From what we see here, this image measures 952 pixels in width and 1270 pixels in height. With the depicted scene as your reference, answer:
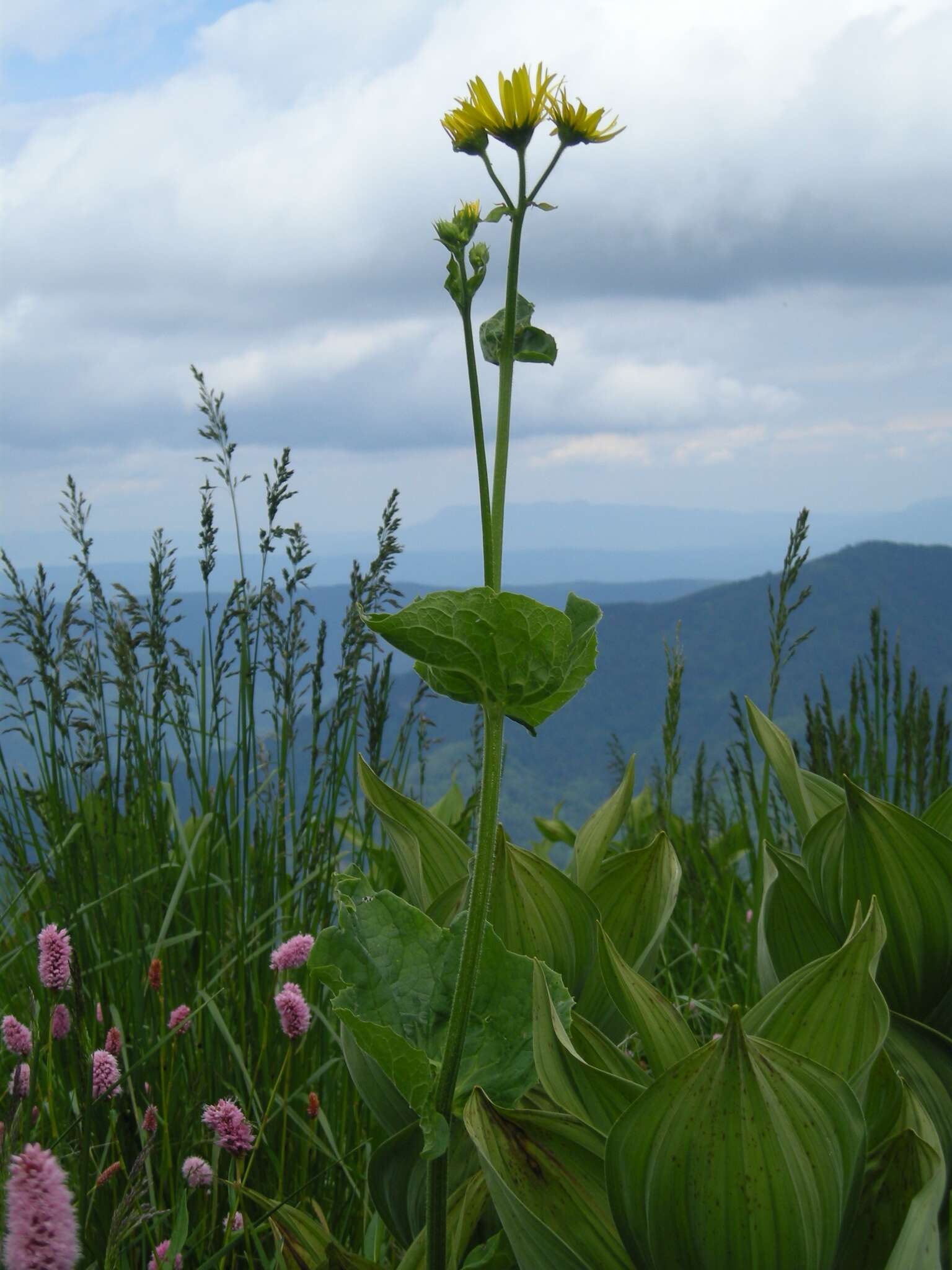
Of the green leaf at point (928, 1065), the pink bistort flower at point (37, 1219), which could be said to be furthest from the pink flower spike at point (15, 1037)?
the green leaf at point (928, 1065)

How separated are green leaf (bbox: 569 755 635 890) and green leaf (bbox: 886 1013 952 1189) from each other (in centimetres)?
41

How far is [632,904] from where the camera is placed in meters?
1.27

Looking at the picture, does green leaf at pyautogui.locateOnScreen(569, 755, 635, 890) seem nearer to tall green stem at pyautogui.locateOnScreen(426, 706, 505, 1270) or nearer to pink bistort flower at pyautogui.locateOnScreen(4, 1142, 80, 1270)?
tall green stem at pyautogui.locateOnScreen(426, 706, 505, 1270)

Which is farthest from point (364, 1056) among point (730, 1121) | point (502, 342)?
point (502, 342)

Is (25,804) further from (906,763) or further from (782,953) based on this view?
(906,763)

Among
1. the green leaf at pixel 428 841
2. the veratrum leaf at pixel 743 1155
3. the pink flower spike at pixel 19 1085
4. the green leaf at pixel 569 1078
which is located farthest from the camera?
the green leaf at pixel 428 841

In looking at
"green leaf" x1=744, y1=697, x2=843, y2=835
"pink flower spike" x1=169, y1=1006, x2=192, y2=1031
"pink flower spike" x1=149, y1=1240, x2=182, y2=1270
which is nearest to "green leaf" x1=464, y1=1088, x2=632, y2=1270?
"pink flower spike" x1=149, y1=1240, x2=182, y2=1270

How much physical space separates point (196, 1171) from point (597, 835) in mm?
649

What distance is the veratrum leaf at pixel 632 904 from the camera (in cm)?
122

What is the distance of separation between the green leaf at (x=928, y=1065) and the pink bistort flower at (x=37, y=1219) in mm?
787

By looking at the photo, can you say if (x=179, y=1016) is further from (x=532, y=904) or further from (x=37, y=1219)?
(x=37, y=1219)

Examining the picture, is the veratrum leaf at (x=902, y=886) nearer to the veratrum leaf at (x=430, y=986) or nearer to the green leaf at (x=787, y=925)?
the green leaf at (x=787, y=925)

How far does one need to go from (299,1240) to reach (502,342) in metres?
0.96

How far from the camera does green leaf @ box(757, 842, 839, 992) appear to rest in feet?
4.11
